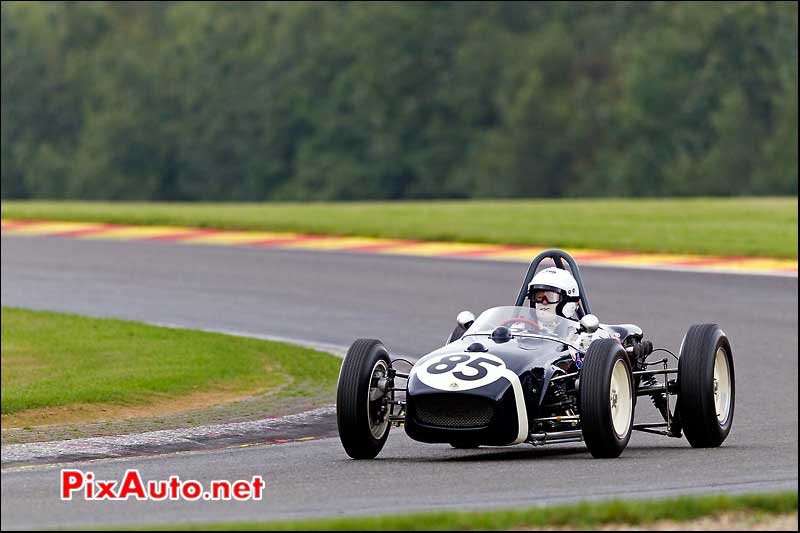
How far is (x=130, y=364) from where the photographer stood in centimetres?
1502

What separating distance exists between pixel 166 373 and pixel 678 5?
53.2m

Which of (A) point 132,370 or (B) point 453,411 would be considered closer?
(B) point 453,411

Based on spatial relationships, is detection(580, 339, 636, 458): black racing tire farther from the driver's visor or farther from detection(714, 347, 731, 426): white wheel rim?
detection(714, 347, 731, 426): white wheel rim

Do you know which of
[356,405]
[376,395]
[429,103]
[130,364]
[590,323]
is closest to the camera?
[356,405]

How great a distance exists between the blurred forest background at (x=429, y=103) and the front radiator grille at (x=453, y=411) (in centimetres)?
4911

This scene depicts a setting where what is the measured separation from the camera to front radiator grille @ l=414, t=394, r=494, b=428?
32.0 ft

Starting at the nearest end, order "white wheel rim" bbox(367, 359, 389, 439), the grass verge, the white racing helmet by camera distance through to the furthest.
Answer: "white wheel rim" bbox(367, 359, 389, 439)
the white racing helmet
the grass verge

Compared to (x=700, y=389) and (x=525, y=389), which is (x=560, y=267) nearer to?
(x=700, y=389)

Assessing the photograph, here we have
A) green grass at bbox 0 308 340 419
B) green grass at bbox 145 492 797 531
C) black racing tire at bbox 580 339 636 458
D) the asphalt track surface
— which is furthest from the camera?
green grass at bbox 0 308 340 419

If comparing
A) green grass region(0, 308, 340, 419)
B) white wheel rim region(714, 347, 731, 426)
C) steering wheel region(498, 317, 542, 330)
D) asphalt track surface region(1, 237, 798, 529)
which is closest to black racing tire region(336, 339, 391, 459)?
asphalt track surface region(1, 237, 798, 529)

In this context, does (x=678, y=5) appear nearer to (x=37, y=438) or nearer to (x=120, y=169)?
(x=120, y=169)

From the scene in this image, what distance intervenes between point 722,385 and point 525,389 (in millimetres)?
2178

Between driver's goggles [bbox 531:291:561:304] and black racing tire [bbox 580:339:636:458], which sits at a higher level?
driver's goggles [bbox 531:291:561:304]

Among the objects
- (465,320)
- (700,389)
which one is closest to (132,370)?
(465,320)
